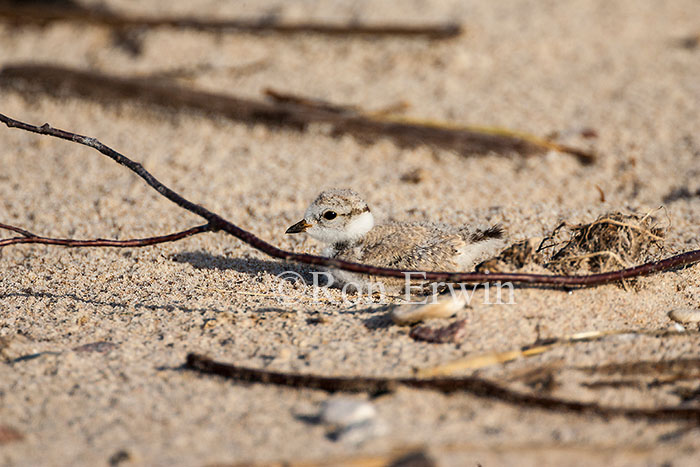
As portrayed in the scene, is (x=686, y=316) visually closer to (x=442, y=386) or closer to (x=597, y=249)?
(x=597, y=249)

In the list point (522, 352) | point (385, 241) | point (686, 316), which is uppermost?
point (385, 241)

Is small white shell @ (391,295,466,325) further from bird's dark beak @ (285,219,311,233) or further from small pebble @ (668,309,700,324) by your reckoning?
bird's dark beak @ (285,219,311,233)

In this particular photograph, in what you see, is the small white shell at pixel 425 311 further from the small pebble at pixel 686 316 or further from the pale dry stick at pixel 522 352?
the small pebble at pixel 686 316

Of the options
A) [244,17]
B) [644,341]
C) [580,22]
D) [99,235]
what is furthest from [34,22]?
[644,341]

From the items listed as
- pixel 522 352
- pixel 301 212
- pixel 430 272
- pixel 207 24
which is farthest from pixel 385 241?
pixel 207 24

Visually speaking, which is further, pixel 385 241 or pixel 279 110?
pixel 279 110
